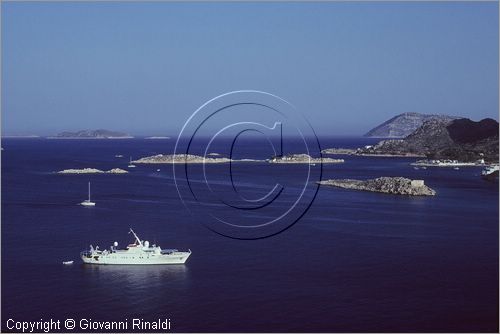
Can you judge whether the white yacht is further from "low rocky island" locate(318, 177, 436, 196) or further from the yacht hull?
"low rocky island" locate(318, 177, 436, 196)

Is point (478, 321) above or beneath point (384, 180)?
beneath

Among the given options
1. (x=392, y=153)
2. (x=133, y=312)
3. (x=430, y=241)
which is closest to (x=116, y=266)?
(x=133, y=312)

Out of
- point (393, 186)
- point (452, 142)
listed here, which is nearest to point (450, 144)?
point (452, 142)

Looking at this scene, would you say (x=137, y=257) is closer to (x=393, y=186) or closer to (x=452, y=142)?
(x=393, y=186)

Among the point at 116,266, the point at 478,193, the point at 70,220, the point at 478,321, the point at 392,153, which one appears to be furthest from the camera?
the point at 392,153

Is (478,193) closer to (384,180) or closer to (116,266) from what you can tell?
(384,180)

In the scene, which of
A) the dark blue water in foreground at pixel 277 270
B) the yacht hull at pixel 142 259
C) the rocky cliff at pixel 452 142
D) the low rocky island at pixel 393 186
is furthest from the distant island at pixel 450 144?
the yacht hull at pixel 142 259

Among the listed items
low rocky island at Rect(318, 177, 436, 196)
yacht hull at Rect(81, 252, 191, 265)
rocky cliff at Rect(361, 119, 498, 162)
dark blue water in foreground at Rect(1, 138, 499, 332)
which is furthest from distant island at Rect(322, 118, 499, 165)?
yacht hull at Rect(81, 252, 191, 265)
